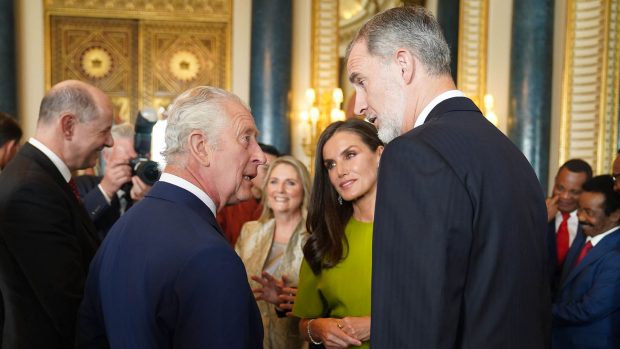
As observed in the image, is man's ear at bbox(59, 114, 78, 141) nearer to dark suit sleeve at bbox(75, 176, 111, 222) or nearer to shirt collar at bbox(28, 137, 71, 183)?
shirt collar at bbox(28, 137, 71, 183)

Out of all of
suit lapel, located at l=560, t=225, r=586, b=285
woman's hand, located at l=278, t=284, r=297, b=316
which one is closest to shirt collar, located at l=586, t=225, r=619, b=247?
suit lapel, located at l=560, t=225, r=586, b=285

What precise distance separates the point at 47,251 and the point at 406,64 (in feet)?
4.85

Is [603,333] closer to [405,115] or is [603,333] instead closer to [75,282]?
[405,115]

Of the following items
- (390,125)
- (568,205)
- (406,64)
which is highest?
(406,64)

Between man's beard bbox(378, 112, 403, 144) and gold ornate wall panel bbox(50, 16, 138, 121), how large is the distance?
7950mm

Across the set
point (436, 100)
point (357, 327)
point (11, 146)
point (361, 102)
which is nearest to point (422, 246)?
point (436, 100)

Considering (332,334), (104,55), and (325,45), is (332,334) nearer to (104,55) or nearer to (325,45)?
(325,45)

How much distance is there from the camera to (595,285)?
10.8 ft

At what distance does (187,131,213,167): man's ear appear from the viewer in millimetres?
1649

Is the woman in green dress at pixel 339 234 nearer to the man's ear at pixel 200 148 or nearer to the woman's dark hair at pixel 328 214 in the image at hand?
the woman's dark hair at pixel 328 214

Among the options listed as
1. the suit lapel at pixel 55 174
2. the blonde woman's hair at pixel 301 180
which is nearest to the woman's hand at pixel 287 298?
the blonde woman's hair at pixel 301 180

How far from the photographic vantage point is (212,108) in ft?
5.46

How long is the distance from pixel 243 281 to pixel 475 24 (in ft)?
28.1

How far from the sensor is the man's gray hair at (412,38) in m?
1.62
